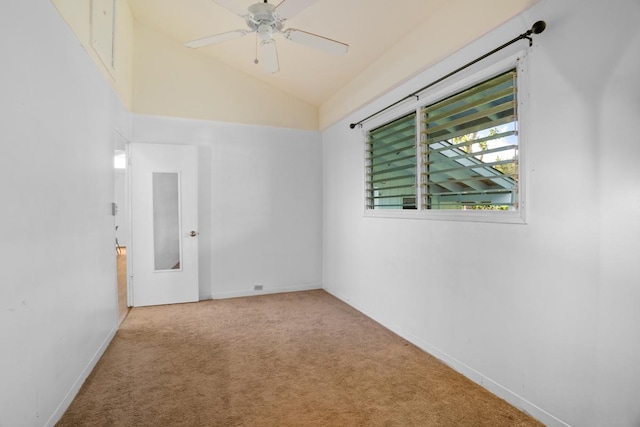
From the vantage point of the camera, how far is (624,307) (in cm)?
157

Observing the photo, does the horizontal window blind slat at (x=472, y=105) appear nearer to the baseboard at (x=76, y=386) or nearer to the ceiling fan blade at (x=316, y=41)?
the ceiling fan blade at (x=316, y=41)

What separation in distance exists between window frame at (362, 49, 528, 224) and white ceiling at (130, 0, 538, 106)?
11.3 inches

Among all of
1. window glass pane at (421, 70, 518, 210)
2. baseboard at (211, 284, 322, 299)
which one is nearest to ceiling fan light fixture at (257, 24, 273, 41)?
window glass pane at (421, 70, 518, 210)

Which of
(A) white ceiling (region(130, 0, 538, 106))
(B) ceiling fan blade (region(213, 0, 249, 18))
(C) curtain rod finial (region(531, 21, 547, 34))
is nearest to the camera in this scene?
(C) curtain rod finial (region(531, 21, 547, 34))

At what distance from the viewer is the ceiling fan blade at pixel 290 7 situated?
2.08 metres

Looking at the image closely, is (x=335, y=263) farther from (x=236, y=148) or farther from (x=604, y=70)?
(x=604, y=70)

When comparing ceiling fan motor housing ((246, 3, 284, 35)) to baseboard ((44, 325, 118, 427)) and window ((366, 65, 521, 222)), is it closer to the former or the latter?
window ((366, 65, 521, 222))

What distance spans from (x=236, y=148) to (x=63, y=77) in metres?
Answer: 2.66

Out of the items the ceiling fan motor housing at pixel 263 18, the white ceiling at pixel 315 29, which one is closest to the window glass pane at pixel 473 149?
the white ceiling at pixel 315 29

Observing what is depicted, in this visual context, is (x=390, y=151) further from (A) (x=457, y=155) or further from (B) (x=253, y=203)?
(B) (x=253, y=203)

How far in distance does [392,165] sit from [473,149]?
1.12 meters

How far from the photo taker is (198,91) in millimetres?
4516

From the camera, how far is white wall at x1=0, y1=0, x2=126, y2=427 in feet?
4.95

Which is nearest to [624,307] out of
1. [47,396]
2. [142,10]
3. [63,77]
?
[47,396]
